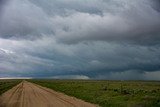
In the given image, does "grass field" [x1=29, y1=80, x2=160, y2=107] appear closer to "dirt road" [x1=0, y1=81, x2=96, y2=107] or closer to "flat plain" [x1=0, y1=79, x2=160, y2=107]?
"flat plain" [x1=0, y1=79, x2=160, y2=107]

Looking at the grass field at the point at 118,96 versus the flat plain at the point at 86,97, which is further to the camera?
the grass field at the point at 118,96

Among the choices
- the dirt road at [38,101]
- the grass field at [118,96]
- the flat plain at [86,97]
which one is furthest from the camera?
the grass field at [118,96]

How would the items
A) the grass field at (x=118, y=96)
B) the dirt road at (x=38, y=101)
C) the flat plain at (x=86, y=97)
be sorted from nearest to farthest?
the dirt road at (x=38, y=101)
the flat plain at (x=86, y=97)
the grass field at (x=118, y=96)

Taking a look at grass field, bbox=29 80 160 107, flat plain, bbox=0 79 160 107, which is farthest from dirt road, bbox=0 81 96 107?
grass field, bbox=29 80 160 107

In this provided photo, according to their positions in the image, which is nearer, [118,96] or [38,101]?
[38,101]

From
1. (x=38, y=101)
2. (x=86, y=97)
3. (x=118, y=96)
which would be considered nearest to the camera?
(x=38, y=101)

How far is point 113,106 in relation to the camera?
1072 inches

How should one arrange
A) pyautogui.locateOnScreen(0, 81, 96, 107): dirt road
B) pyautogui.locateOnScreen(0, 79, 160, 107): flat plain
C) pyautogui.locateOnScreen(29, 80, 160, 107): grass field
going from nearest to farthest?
pyautogui.locateOnScreen(0, 81, 96, 107): dirt road, pyautogui.locateOnScreen(0, 79, 160, 107): flat plain, pyautogui.locateOnScreen(29, 80, 160, 107): grass field

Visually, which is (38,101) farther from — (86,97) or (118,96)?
(118,96)

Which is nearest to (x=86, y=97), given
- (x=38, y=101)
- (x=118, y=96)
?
(x=118, y=96)

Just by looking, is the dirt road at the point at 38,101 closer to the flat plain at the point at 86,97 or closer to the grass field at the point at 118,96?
the flat plain at the point at 86,97

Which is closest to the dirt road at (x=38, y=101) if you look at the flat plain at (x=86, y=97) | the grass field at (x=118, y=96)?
the flat plain at (x=86, y=97)

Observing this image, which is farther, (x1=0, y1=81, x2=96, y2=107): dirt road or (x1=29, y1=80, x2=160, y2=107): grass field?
(x1=29, y1=80, x2=160, y2=107): grass field

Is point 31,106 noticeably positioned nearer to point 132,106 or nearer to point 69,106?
point 69,106
